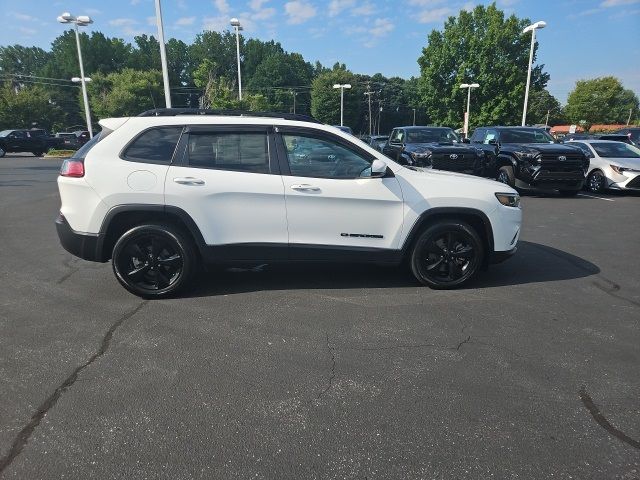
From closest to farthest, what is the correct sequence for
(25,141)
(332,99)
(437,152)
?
(437,152), (25,141), (332,99)

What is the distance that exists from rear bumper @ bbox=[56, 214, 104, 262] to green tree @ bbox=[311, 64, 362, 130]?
81932mm

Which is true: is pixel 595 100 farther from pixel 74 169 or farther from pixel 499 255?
pixel 74 169

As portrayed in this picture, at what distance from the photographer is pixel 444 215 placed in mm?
4656

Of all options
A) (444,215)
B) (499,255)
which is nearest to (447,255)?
(444,215)

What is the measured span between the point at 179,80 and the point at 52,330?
11323 centimetres

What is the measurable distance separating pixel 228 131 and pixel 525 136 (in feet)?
36.3

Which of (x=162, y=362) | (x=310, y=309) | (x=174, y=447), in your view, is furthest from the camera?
(x=310, y=309)

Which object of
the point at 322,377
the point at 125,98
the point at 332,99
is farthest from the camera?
the point at 332,99

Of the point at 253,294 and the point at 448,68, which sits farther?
the point at 448,68

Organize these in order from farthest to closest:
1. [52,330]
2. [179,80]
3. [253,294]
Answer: [179,80] < [253,294] < [52,330]

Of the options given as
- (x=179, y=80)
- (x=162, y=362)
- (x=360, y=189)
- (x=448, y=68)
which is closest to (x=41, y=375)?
(x=162, y=362)

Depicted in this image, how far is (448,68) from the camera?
48.5 m

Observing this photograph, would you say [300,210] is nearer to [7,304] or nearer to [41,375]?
[41,375]

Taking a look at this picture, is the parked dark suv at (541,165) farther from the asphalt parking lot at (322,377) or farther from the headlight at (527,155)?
the asphalt parking lot at (322,377)
